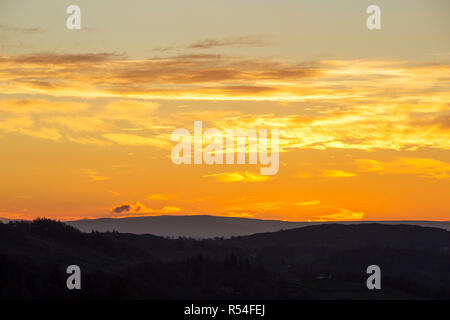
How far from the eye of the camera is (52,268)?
19400 centimetres

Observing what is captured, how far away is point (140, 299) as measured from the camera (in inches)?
7407
